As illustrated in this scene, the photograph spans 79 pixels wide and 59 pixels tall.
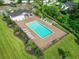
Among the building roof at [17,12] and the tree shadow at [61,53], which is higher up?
the building roof at [17,12]

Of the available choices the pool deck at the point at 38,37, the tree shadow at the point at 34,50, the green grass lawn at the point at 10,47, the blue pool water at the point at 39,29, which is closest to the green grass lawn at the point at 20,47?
the green grass lawn at the point at 10,47

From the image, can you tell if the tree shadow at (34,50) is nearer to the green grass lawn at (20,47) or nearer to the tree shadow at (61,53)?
the green grass lawn at (20,47)

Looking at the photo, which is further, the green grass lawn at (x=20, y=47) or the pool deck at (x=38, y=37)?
the pool deck at (x=38, y=37)

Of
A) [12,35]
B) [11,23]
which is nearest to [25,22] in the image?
[11,23]

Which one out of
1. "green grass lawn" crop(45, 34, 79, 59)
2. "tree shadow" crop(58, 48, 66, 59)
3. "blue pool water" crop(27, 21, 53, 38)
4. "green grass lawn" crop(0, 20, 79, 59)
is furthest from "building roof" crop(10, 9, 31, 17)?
"tree shadow" crop(58, 48, 66, 59)

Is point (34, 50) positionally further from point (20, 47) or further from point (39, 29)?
point (39, 29)

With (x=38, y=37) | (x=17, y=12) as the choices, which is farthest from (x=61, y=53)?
(x=17, y=12)
